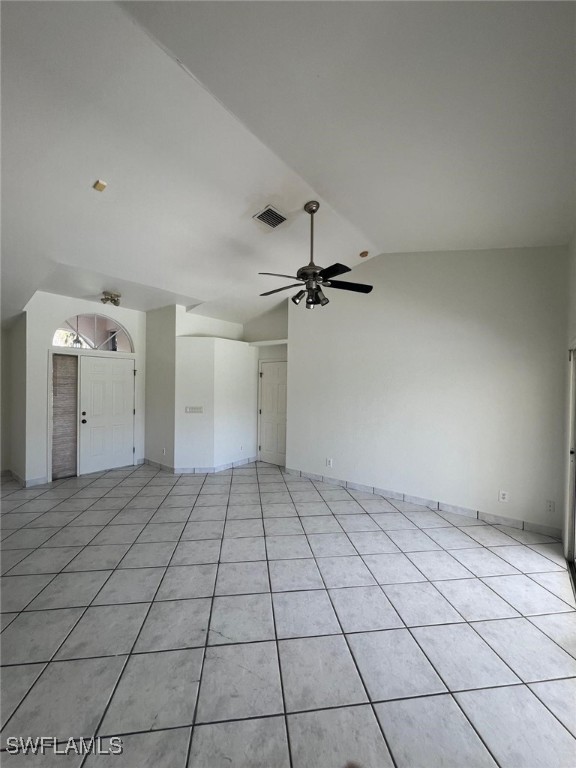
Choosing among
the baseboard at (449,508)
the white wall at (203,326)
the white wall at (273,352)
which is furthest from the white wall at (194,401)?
the baseboard at (449,508)

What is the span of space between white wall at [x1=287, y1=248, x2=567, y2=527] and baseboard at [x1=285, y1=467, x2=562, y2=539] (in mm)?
64

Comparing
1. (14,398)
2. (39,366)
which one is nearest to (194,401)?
(39,366)

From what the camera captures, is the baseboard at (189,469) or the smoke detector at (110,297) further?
the baseboard at (189,469)

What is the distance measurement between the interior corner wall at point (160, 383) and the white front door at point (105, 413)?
0.33 meters

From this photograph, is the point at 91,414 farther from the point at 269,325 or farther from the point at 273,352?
the point at 269,325

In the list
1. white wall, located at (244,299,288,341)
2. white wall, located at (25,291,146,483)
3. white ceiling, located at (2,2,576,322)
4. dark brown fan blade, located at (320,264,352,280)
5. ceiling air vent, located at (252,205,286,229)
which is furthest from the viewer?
white wall, located at (244,299,288,341)

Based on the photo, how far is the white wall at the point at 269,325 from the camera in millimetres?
5465

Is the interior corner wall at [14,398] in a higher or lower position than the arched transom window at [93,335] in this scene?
lower

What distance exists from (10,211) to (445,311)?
4.57 meters

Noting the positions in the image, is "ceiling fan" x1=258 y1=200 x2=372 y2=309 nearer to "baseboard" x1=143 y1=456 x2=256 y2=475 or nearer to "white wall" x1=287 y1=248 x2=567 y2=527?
"white wall" x1=287 y1=248 x2=567 y2=527

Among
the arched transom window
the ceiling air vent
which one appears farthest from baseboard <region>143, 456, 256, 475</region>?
the ceiling air vent

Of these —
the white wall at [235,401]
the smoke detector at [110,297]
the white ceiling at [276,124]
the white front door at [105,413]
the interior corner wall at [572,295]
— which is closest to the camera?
the white ceiling at [276,124]
